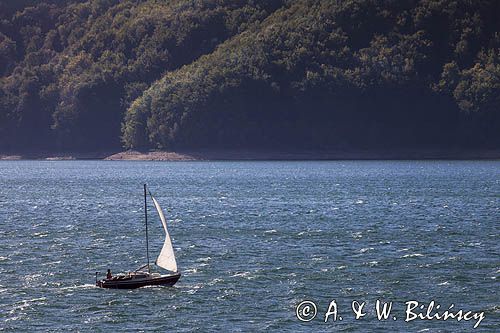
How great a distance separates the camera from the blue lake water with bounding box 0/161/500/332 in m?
57.8

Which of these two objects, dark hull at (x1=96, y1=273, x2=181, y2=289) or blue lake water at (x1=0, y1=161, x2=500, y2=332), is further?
dark hull at (x1=96, y1=273, x2=181, y2=289)

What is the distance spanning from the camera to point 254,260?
7644 cm

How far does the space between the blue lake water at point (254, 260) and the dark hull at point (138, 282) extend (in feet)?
1.36

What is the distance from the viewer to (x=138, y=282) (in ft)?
214

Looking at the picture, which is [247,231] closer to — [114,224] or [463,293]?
[114,224]

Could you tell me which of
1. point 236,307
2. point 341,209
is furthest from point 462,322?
point 341,209

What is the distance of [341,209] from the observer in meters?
121

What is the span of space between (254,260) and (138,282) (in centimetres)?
1316

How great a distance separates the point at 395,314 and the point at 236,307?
8.36 metres

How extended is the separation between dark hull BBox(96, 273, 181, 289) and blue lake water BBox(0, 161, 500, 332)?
413mm

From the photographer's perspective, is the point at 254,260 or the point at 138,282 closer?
the point at 138,282

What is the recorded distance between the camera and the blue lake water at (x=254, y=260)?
57.8m

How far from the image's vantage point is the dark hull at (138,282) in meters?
64.8

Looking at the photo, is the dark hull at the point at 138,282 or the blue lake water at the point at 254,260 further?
the dark hull at the point at 138,282
